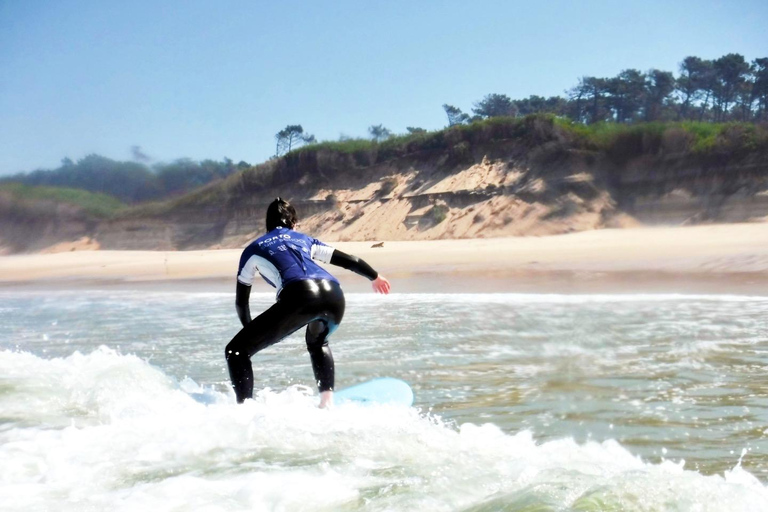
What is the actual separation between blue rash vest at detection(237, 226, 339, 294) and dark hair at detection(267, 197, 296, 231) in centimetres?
10

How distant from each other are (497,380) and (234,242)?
30184 millimetres

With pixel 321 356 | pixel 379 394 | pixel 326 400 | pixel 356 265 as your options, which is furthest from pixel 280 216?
pixel 379 394

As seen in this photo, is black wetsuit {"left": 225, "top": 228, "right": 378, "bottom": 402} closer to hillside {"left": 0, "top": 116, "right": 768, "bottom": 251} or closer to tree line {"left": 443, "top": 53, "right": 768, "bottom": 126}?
hillside {"left": 0, "top": 116, "right": 768, "bottom": 251}

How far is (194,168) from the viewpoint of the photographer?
123 feet

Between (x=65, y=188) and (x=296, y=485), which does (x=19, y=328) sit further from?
(x=65, y=188)

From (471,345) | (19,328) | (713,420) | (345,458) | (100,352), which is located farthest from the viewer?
(19,328)

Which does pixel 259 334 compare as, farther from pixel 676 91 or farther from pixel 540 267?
pixel 676 91

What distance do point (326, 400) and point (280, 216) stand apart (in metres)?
1.12

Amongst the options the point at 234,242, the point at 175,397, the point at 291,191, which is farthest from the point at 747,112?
the point at 175,397

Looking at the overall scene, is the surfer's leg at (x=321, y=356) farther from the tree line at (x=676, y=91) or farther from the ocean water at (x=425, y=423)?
the tree line at (x=676, y=91)

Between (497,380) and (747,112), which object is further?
(747,112)

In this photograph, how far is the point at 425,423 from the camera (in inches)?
158

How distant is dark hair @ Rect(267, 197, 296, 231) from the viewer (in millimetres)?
4586

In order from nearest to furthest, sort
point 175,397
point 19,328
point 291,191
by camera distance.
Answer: point 175,397 < point 19,328 < point 291,191
